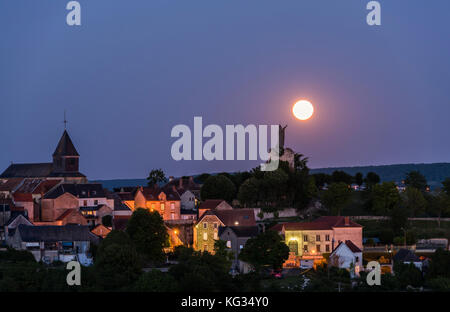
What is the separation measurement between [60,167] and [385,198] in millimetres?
42655

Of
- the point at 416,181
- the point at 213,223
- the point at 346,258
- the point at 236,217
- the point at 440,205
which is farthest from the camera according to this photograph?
the point at 416,181

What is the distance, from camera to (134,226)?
248ft

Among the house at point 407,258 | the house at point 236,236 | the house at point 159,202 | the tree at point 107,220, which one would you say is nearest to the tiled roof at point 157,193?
the house at point 159,202

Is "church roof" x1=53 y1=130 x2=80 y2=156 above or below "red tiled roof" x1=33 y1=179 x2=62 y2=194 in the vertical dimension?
above

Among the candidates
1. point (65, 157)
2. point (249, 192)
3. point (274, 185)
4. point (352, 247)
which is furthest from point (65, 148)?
point (352, 247)

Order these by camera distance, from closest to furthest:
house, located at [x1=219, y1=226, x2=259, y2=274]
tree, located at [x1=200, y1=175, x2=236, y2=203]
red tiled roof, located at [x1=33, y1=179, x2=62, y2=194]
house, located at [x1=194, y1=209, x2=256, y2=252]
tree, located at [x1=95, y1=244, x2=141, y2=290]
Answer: tree, located at [x1=95, y1=244, x2=141, y2=290] < house, located at [x1=219, y1=226, x2=259, y2=274] < house, located at [x1=194, y1=209, x2=256, y2=252] < red tiled roof, located at [x1=33, y1=179, x2=62, y2=194] < tree, located at [x1=200, y1=175, x2=236, y2=203]

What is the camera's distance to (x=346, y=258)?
6975 centimetres

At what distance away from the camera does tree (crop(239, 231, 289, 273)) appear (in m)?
70.0

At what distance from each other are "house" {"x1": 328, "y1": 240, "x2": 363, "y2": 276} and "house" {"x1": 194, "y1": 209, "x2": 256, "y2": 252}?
1310 cm

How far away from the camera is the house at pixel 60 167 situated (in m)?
109

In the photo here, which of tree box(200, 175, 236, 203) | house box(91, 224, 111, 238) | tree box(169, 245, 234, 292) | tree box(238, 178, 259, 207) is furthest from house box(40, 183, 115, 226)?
tree box(169, 245, 234, 292)

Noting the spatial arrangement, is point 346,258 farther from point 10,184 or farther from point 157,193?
point 10,184

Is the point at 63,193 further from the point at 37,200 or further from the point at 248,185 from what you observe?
the point at 248,185

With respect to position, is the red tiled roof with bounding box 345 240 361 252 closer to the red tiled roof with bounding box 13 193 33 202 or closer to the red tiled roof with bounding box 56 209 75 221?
the red tiled roof with bounding box 56 209 75 221
